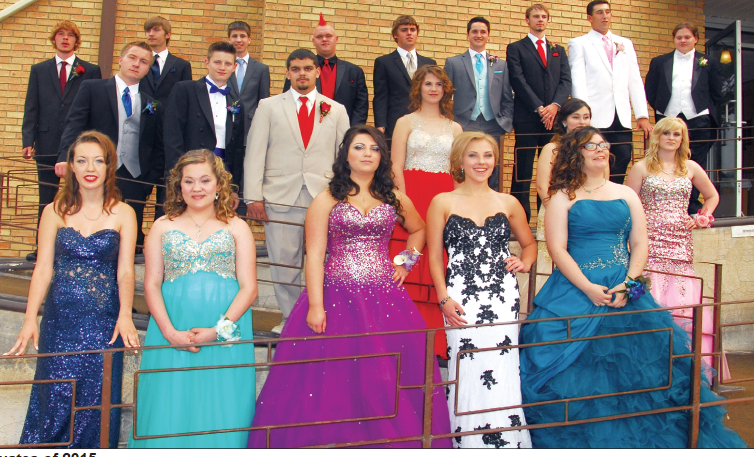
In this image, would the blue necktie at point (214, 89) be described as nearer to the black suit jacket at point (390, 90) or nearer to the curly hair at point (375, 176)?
the black suit jacket at point (390, 90)

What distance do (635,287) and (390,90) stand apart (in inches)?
120

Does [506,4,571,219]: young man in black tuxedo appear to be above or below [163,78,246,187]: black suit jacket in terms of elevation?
above

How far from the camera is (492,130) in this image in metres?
5.93

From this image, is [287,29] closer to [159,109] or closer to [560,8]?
[159,109]

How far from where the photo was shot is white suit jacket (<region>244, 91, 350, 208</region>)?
4.68 meters

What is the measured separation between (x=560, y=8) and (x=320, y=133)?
513 centimetres

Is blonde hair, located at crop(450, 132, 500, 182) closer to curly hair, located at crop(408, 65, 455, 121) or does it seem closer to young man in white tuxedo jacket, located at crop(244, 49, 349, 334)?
curly hair, located at crop(408, 65, 455, 121)

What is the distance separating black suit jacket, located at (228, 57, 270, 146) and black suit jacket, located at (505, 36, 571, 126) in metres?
2.24

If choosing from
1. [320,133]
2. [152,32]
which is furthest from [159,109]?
[320,133]

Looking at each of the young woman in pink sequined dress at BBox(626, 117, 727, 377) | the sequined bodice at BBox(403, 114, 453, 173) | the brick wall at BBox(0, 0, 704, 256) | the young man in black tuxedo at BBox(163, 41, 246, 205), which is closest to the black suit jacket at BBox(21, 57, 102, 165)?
the young man in black tuxedo at BBox(163, 41, 246, 205)

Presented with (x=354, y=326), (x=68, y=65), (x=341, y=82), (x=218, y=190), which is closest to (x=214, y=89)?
(x=341, y=82)

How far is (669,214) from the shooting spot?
4.86 meters

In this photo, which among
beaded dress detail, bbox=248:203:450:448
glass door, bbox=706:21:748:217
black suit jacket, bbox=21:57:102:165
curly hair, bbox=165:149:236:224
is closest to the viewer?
beaded dress detail, bbox=248:203:450:448
